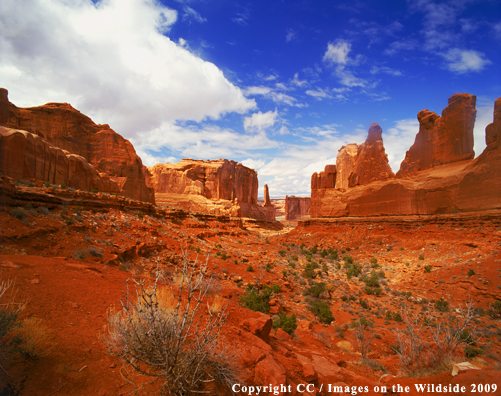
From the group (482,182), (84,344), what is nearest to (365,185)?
(482,182)

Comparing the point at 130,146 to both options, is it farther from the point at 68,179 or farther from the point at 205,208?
the point at 205,208

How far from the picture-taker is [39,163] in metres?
16.8

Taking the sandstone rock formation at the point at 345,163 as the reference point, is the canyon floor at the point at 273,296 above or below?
below

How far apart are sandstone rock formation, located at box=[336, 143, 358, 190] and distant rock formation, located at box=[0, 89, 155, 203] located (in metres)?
33.0

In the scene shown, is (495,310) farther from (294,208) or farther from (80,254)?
(294,208)

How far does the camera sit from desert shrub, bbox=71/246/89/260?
344 inches

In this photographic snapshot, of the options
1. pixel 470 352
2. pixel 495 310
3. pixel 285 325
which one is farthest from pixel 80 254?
pixel 495 310

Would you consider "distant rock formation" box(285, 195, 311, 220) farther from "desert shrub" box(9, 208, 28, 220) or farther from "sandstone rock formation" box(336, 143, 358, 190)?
"desert shrub" box(9, 208, 28, 220)

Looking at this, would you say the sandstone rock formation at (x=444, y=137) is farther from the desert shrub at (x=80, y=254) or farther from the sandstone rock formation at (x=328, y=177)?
the desert shrub at (x=80, y=254)

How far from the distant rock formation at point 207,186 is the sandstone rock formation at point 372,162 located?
102 feet

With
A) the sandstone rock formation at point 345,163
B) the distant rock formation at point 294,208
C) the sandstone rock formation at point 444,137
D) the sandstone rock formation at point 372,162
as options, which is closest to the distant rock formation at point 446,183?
the sandstone rock formation at point 444,137

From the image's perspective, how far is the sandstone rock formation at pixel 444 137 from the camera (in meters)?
23.2

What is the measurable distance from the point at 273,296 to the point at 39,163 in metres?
18.5

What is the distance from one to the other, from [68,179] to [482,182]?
34.1 m
